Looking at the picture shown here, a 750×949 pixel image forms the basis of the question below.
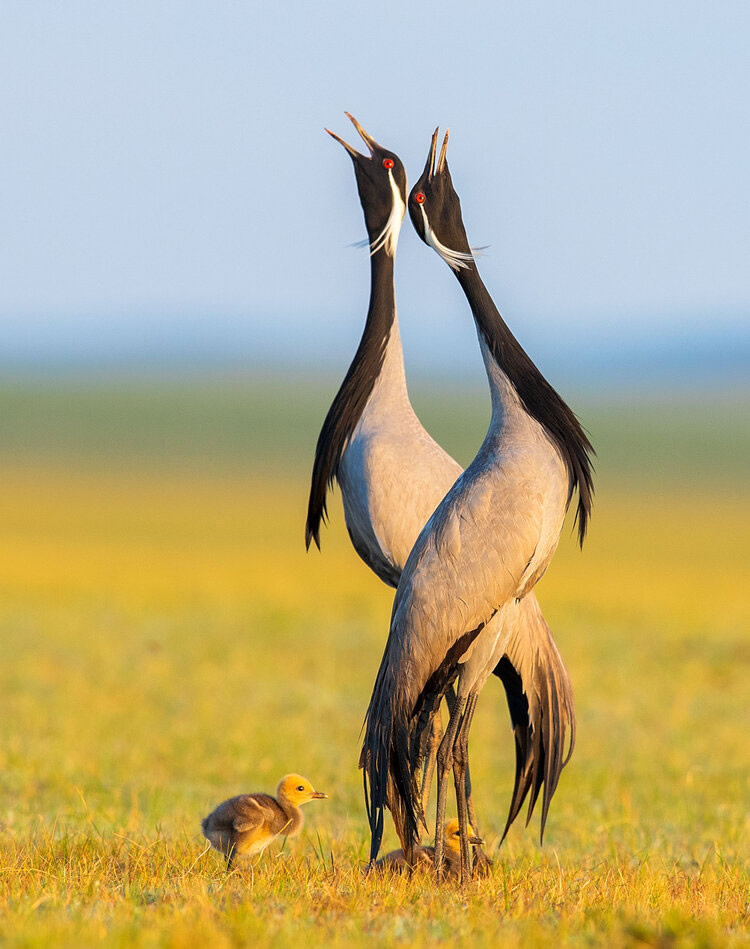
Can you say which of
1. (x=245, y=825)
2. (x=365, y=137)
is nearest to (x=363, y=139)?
(x=365, y=137)

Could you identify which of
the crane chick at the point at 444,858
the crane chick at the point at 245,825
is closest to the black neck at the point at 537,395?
the crane chick at the point at 444,858

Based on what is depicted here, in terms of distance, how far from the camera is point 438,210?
637cm

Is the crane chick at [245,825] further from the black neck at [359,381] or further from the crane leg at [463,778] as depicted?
the black neck at [359,381]

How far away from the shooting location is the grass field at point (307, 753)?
5.11 meters

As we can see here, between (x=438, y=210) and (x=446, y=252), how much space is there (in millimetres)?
219

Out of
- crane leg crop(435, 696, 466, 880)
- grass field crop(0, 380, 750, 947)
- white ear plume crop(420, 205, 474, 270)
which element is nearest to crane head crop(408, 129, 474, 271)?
white ear plume crop(420, 205, 474, 270)

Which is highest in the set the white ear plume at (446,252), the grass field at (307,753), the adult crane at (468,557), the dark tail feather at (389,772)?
the white ear plume at (446,252)

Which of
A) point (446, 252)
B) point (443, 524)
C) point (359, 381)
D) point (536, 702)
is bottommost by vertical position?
point (536, 702)

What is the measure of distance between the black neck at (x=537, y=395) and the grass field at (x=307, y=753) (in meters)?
1.80

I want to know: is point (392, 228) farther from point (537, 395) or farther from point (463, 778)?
point (463, 778)

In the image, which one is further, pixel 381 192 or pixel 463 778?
pixel 381 192

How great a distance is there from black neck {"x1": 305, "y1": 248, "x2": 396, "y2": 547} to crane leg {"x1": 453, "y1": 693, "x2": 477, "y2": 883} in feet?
4.27

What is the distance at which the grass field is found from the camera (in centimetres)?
511

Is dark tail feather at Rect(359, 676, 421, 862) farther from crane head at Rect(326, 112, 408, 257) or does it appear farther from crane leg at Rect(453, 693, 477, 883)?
crane head at Rect(326, 112, 408, 257)
